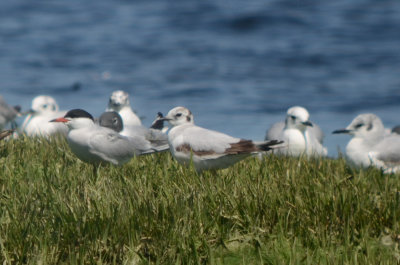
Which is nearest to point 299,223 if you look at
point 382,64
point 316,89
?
point 316,89

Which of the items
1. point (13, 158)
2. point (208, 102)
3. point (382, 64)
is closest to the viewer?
point (13, 158)

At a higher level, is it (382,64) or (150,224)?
(382,64)

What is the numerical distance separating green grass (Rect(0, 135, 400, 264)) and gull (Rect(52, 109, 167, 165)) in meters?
0.76

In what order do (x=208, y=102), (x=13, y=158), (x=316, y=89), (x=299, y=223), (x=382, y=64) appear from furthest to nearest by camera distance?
(x=382, y=64), (x=316, y=89), (x=208, y=102), (x=13, y=158), (x=299, y=223)

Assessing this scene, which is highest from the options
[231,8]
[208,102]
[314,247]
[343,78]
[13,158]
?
[231,8]

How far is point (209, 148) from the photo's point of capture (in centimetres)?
704

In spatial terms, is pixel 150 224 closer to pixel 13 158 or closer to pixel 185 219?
pixel 185 219

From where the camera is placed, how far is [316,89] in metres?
23.7

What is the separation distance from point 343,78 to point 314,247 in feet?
67.0

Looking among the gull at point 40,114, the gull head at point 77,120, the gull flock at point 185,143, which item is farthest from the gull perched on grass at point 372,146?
the gull at point 40,114

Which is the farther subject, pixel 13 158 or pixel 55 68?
pixel 55 68

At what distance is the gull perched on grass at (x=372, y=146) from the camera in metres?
8.87

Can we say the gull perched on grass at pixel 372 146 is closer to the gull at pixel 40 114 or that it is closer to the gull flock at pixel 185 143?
the gull flock at pixel 185 143

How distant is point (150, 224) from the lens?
17.7ft
